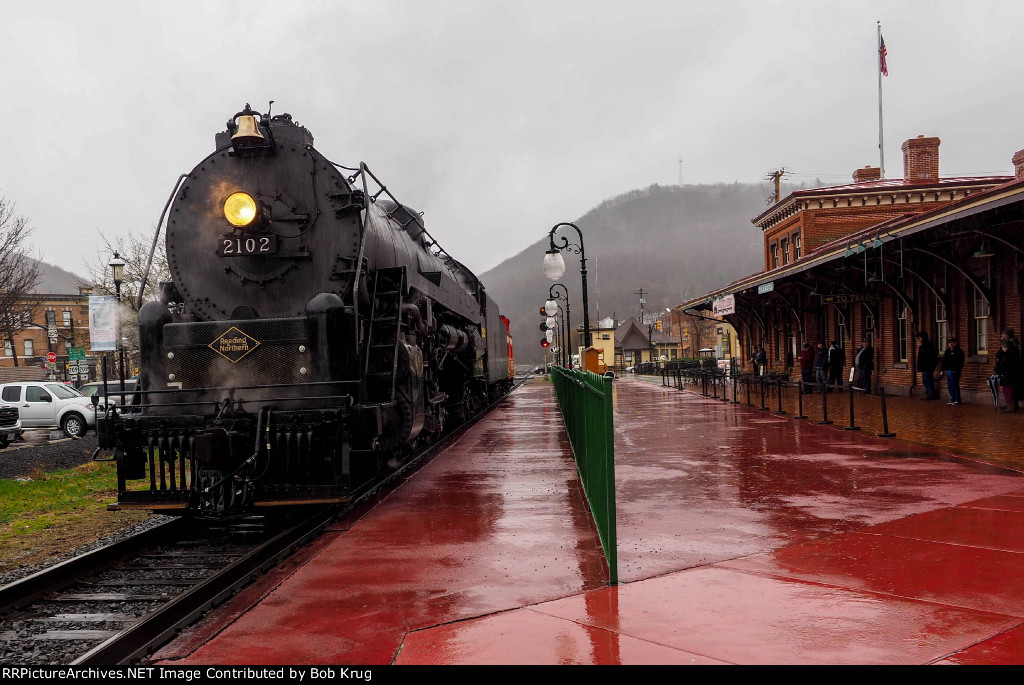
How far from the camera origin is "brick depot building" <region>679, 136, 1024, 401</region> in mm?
14641

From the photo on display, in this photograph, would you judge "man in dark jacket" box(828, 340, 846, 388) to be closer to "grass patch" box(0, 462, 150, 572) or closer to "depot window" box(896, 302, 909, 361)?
"depot window" box(896, 302, 909, 361)

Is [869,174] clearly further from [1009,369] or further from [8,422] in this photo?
[8,422]

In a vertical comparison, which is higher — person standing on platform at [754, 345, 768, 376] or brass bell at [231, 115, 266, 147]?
brass bell at [231, 115, 266, 147]

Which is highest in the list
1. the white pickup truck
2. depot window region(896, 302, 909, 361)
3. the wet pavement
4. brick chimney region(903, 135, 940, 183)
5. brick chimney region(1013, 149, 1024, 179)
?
brick chimney region(903, 135, 940, 183)

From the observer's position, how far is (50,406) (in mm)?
20281

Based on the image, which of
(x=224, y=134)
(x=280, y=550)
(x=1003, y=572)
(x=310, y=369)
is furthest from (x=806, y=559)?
(x=224, y=134)

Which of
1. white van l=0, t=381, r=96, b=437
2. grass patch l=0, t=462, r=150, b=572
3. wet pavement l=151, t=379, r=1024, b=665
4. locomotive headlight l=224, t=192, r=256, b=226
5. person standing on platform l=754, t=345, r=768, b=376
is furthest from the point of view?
person standing on platform l=754, t=345, r=768, b=376

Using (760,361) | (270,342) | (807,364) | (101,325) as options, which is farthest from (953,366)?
(101,325)

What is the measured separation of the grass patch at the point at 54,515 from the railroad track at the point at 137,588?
1.05 m

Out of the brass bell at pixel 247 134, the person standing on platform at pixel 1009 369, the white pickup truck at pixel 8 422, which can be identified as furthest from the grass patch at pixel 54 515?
the person standing on platform at pixel 1009 369

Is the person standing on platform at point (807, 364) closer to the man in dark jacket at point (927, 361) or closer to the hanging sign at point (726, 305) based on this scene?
the hanging sign at point (726, 305)

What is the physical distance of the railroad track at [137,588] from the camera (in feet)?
14.1

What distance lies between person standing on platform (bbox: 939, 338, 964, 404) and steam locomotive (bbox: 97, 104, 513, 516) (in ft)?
41.1

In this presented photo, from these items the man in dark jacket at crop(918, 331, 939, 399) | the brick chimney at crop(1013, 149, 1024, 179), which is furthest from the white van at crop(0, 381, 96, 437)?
the brick chimney at crop(1013, 149, 1024, 179)
